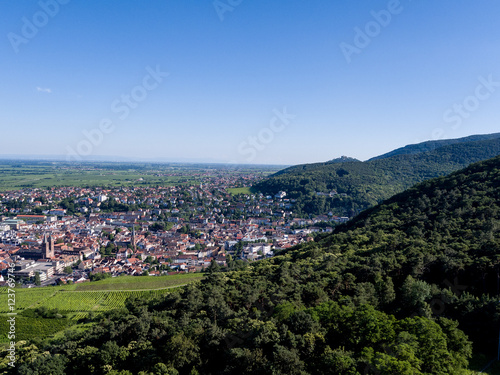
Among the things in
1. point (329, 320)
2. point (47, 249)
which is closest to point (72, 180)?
point (47, 249)

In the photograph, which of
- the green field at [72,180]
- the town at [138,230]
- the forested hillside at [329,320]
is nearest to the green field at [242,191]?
the town at [138,230]

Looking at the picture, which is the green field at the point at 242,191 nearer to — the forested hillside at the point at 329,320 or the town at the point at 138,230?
the town at the point at 138,230

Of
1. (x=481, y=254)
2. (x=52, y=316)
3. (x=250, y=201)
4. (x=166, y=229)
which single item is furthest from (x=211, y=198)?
(x=481, y=254)

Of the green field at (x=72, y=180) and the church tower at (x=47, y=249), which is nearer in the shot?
the church tower at (x=47, y=249)

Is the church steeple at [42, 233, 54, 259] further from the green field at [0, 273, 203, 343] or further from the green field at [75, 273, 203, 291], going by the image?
the green field at [75, 273, 203, 291]

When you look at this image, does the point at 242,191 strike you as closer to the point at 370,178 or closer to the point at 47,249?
the point at 370,178

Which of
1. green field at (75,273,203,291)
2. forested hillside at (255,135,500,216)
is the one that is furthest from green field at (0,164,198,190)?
green field at (75,273,203,291)

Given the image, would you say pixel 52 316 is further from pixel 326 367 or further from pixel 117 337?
pixel 326 367

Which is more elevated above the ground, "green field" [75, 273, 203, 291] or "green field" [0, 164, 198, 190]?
"green field" [0, 164, 198, 190]
